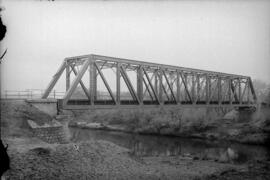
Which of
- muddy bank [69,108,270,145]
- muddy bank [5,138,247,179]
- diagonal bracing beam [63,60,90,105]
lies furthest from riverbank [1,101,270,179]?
muddy bank [69,108,270,145]

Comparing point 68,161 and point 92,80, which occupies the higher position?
point 92,80

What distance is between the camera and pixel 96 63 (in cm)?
1933

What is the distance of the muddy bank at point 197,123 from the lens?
106 ft

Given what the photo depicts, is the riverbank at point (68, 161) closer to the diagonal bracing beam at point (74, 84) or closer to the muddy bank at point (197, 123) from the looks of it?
the diagonal bracing beam at point (74, 84)

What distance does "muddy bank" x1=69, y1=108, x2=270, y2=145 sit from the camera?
106 ft

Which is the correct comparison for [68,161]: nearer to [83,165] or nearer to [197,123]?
[83,165]

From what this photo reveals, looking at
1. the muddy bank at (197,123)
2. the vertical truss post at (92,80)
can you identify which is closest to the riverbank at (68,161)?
the vertical truss post at (92,80)

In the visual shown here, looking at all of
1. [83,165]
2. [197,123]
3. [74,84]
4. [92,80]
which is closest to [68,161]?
[83,165]

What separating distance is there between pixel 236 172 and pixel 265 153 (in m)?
10.9

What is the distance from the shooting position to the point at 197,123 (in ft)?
123

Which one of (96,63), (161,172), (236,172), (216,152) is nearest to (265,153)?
(216,152)

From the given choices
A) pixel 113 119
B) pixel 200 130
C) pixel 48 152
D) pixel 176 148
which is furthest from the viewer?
pixel 113 119

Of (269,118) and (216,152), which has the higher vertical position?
(269,118)

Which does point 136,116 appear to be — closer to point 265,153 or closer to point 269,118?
point 269,118
